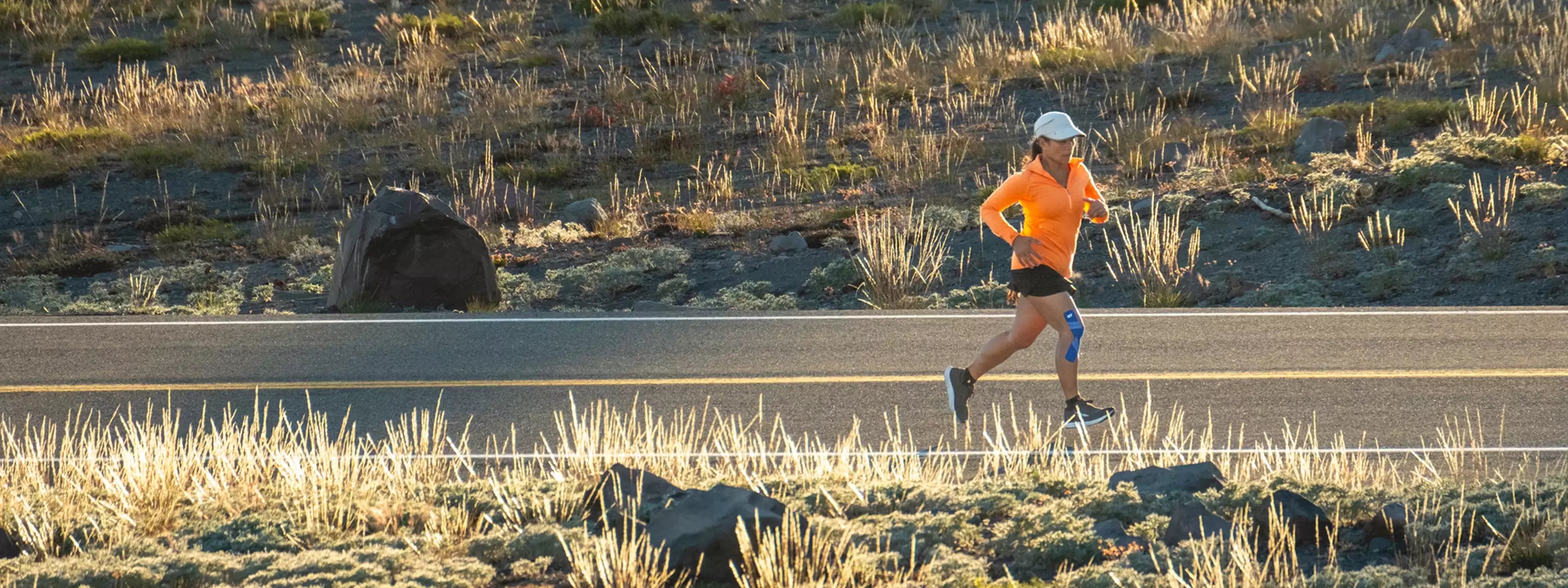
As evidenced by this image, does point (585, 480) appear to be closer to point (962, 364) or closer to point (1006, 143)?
point (962, 364)

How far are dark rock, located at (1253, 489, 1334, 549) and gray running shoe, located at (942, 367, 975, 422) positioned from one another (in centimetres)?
268

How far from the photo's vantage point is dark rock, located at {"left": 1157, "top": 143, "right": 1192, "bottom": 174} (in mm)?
19812

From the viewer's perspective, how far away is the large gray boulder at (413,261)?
13.8 meters

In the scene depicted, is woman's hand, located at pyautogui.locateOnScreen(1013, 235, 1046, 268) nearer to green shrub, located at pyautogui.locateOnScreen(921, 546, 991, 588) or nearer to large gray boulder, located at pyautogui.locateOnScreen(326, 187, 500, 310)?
green shrub, located at pyautogui.locateOnScreen(921, 546, 991, 588)

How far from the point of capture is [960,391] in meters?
8.62

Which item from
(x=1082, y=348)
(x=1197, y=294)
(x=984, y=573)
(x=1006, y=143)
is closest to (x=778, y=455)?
(x=984, y=573)

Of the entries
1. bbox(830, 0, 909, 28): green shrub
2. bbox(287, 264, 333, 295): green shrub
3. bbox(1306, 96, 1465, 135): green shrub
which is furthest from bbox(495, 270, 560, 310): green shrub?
bbox(830, 0, 909, 28): green shrub

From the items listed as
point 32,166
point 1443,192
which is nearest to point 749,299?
point 1443,192

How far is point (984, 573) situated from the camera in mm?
5727

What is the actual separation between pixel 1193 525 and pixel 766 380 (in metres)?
4.46

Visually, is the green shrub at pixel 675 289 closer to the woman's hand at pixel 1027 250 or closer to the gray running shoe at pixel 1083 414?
the gray running shoe at pixel 1083 414

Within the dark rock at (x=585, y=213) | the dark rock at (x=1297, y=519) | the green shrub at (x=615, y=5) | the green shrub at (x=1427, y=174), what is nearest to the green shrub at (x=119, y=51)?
the green shrub at (x=615, y=5)

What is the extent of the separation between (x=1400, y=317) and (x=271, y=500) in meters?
8.63

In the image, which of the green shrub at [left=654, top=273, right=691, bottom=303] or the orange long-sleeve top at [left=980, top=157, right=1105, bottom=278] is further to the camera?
the green shrub at [left=654, top=273, right=691, bottom=303]
